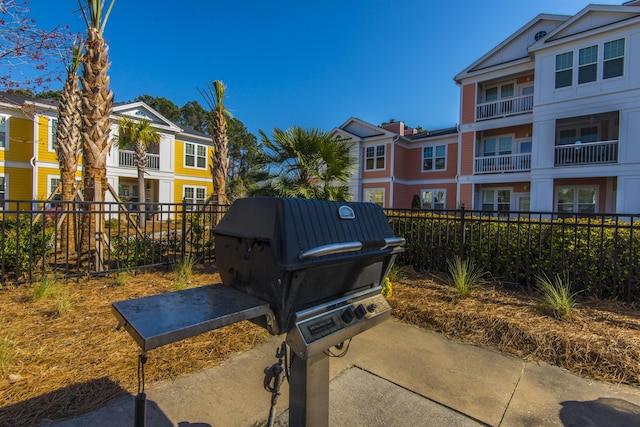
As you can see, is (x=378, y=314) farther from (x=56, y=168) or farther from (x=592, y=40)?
(x=56, y=168)

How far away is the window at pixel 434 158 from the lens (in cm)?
1842

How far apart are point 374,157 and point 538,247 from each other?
52.7ft

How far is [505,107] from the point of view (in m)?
15.1

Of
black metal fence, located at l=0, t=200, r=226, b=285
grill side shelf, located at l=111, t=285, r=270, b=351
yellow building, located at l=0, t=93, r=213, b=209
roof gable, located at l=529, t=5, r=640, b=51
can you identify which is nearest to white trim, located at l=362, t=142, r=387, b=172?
roof gable, located at l=529, t=5, r=640, b=51

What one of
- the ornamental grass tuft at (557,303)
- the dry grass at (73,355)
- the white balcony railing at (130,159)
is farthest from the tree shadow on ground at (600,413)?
the white balcony railing at (130,159)

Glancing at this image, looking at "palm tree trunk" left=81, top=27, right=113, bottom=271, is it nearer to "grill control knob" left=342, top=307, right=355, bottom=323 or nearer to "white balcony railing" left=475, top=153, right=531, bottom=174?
"grill control knob" left=342, top=307, right=355, bottom=323

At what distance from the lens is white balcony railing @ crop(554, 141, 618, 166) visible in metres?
12.0

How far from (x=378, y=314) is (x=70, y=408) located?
216 centimetres

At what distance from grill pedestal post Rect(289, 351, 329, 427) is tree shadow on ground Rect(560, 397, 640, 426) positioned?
5.81ft

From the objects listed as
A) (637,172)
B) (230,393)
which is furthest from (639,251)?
(637,172)

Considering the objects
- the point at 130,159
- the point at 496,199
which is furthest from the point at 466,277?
the point at 130,159

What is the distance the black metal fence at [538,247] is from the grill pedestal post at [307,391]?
4.07m

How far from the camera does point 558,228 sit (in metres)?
4.50

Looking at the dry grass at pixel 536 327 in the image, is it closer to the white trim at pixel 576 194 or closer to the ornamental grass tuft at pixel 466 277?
the ornamental grass tuft at pixel 466 277
